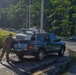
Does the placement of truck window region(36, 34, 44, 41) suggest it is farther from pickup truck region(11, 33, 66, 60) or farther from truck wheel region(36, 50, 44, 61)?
truck wheel region(36, 50, 44, 61)

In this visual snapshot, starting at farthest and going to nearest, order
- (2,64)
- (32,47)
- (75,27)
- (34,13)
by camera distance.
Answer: (34,13) < (75,27) < (32,47) < (2,64)

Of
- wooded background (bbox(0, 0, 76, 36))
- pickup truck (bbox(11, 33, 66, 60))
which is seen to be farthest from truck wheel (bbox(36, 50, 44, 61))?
wooded background (bbox(0, 0, 76, 36))

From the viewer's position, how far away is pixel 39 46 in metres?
16.6

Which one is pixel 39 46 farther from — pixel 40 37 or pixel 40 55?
pixel 40 37

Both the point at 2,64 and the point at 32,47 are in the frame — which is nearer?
the point at 2,64

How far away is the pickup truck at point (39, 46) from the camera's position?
15891 mm

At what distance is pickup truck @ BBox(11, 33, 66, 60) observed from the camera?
52.1 feet

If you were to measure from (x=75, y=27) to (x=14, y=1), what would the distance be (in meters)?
46.3

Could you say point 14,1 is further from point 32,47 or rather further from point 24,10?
point 32,47

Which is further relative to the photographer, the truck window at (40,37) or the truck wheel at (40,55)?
the truck window at (40,37)

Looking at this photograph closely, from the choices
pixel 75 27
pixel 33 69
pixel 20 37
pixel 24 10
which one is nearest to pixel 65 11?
pixel 75 27

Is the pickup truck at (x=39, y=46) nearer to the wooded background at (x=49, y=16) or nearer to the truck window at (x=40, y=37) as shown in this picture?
the truck window at (x=40, y=37)

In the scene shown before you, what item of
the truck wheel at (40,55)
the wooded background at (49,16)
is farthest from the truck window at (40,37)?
the wooded background at (49,16)

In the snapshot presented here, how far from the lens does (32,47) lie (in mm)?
15977
